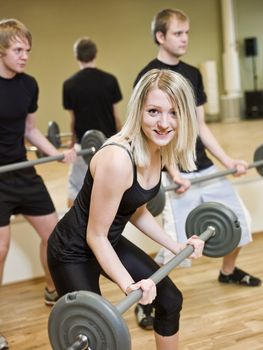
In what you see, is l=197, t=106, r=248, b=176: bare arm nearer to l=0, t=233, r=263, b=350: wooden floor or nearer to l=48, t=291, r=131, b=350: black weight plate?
l=0, t=233, r=263, b=350: wooden floor

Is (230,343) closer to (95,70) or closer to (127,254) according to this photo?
(127,254)

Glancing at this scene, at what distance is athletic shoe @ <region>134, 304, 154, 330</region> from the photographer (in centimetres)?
246

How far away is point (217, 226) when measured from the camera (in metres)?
2.13

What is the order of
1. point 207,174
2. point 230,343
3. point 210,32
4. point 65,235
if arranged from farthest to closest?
point 210,32 → point 207,174 → point 230,343 → point 65,235

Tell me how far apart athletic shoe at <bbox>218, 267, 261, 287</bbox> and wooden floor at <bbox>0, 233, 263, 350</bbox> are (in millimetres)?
38

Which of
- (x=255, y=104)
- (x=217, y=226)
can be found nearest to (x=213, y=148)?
(x=217, y=226)

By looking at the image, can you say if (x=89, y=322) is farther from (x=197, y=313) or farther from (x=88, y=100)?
(x=88, y=100)

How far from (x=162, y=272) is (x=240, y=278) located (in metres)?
1.53

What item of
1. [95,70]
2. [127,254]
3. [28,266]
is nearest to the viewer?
[127,254]

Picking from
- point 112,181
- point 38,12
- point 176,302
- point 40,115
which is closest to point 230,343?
point 176,302

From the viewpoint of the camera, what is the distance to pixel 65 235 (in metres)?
1.64

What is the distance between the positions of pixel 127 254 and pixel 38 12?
6.99 meters

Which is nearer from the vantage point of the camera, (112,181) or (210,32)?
(112,181)

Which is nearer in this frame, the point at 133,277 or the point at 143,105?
the point at 143,105
